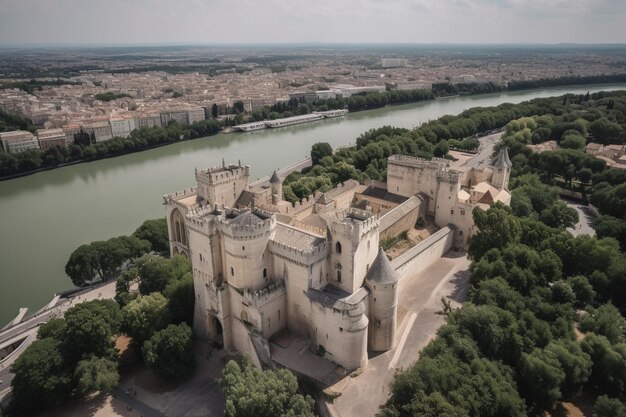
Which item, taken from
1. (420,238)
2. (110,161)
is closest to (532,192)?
(420,238)

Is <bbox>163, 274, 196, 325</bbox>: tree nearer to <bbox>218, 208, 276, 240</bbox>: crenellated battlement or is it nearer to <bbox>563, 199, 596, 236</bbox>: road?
<bbox>218, 208, 276, 240</bbox>: crenellated battlement

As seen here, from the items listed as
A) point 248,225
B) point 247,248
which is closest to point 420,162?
point 248,225

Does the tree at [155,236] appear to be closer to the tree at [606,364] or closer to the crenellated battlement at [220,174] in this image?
the crenellated battlement at [220,174]

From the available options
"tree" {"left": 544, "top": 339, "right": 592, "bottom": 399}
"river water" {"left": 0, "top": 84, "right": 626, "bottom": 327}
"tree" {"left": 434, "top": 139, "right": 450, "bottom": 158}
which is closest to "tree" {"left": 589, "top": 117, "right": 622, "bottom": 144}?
"tree" {"left": 434, "top": 139, "right": 450, "bottom": 158}

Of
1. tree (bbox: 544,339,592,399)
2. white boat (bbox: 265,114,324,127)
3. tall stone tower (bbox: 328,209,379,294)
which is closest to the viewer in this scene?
tree (bbox: 544,339,592,399)

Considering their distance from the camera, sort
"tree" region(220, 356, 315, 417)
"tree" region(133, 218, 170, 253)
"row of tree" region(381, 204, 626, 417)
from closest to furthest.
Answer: "row of tree" region(381, 204, 626, 417)
"tree" region(220, 356, 315, 417)
"tree" region(133, 218, 170, 253)

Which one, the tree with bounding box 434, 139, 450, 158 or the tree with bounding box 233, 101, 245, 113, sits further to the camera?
the tree with bounding box 233, 101, 245, 113

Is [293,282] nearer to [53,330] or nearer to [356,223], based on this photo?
[356,223]
